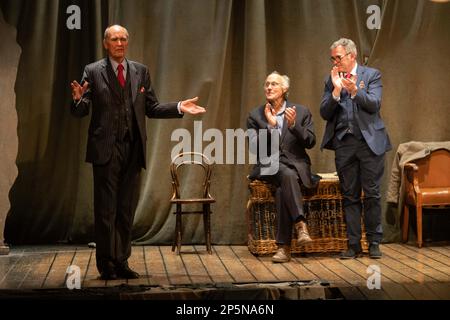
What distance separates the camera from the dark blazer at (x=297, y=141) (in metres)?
6.62

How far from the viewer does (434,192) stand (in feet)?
23.6

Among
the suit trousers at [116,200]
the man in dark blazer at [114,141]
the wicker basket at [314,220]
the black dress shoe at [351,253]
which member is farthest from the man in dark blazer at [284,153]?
the suit trousers at [116,200]

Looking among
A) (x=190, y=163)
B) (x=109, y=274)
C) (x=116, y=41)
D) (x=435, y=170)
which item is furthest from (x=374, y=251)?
(x=116, y=41)

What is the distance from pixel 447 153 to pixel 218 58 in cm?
215

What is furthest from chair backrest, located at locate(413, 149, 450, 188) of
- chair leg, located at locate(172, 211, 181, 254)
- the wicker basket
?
chair leg, located at locate(172, 211, 181, 254)

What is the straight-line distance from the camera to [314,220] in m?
6.94

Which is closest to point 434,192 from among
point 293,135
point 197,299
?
point 293,135

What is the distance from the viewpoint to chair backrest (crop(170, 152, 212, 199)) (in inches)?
276

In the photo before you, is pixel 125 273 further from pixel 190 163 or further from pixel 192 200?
pixel 190 163

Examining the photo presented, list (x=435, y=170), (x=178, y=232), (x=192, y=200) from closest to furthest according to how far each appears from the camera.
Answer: (x=192, y=200) → (x=178, y=232) → (x=435, y=170)

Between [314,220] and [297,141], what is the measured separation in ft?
2.25

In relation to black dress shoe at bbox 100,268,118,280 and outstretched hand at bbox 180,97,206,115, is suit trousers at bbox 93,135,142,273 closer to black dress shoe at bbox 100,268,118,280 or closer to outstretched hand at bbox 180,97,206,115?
black dress shoe at bbox 100,268,118,280

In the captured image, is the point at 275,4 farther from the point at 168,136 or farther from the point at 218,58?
the point at 168,136

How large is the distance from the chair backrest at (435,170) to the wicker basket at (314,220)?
3.12 ft
